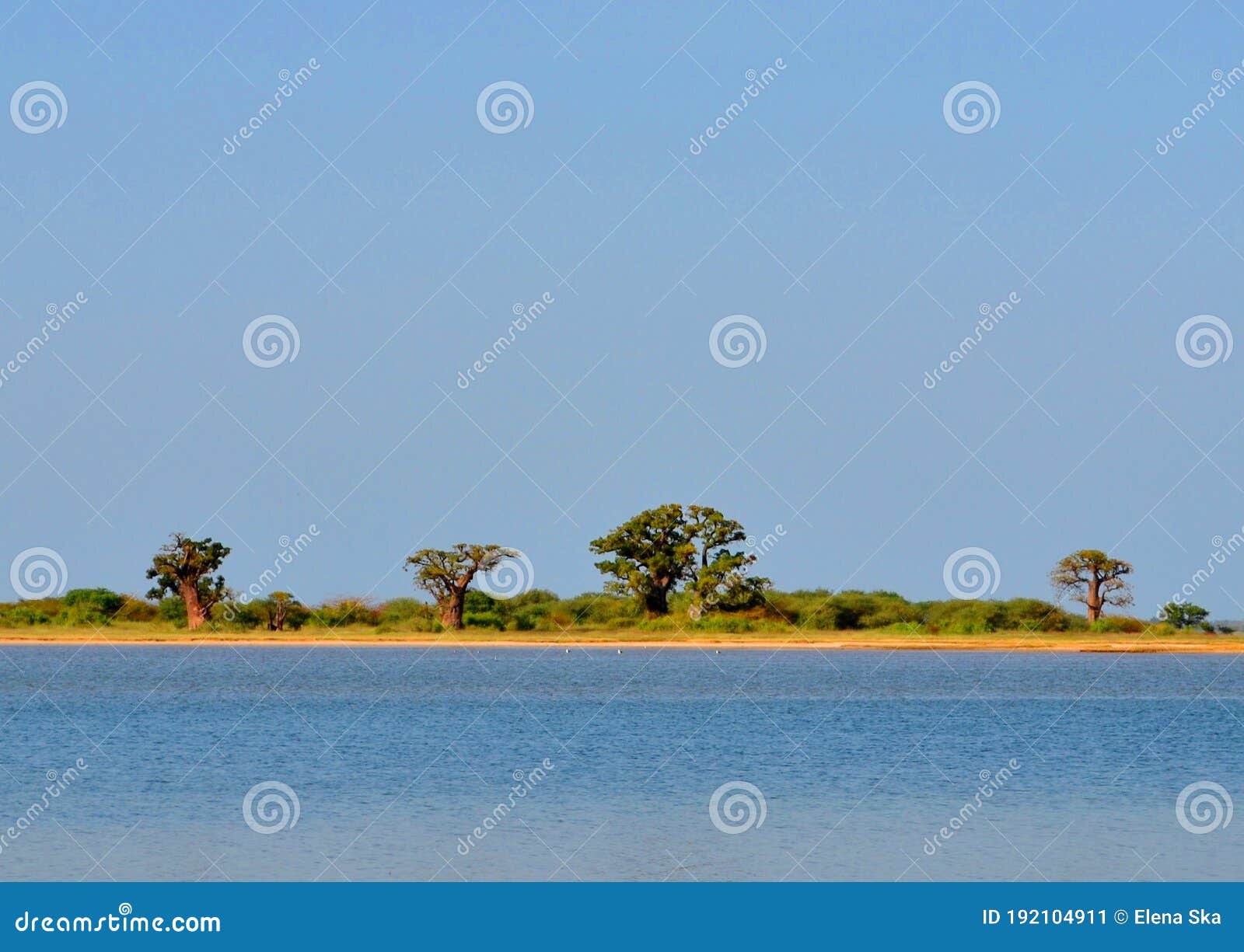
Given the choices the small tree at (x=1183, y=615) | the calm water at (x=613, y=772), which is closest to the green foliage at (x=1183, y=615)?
the small tree at (x=1183, y=615)

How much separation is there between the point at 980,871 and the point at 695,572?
69816 mm

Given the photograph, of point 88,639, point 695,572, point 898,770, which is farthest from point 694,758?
point 88,639

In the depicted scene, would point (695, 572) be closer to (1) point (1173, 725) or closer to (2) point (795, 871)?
(1) point (1173, 725)

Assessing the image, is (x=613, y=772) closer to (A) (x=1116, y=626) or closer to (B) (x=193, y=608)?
(B) (x=193, y=608)

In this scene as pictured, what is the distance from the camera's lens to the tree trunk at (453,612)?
93.9 metres

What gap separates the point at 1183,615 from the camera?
337 ft

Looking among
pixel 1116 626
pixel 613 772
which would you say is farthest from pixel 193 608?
pixel 613 772

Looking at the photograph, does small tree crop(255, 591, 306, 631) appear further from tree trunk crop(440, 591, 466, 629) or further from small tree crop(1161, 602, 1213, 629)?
small tree crop(1161, 602, 1213, 629)

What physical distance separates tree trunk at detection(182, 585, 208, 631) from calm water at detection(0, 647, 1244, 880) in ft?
88.3

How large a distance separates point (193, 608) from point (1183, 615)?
191ft

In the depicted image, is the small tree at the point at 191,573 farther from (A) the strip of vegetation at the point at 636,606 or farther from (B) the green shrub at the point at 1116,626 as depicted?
(B) the green shrub at the point at 1116,626

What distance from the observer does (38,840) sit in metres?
23.7

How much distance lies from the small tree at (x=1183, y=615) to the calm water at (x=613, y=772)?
3846cm

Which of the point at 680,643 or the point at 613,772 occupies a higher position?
the point at 680,643
